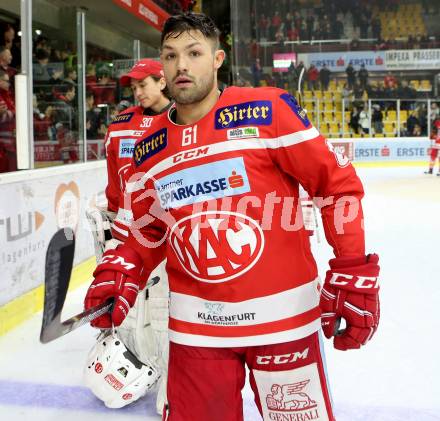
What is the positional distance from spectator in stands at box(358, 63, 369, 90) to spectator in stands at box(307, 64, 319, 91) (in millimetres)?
1054

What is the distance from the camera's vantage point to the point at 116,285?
62.4 inches

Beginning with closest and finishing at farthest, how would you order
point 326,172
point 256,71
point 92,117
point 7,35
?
1. point 326,172
2. point 7,35
3. point 92,117
4. point 256,71

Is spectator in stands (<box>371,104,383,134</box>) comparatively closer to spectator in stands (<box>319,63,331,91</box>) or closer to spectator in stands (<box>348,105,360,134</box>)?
spectator in stands (<box>348,105,360,134</box>)

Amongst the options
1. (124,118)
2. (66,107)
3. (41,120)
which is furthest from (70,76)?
(124,118)

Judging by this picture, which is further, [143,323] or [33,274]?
[33,274]

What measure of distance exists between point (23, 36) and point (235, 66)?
10.9 metres

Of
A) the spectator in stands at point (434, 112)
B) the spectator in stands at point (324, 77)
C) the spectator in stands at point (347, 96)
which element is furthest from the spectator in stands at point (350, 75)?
the spectator in stands at point (434, 112)

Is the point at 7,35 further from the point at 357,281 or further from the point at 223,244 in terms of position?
the point at 357,281

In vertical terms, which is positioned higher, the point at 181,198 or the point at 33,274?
the point at 181,198

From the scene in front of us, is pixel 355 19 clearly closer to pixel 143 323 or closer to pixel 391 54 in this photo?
pixel 391 54

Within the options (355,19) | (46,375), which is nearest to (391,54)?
(355,19)

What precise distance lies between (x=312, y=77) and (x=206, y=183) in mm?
14613

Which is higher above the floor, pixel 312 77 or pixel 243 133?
pixel 312 77

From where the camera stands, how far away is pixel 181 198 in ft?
5.04
